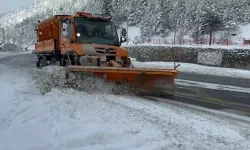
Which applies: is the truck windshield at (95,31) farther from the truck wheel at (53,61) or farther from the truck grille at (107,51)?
the truck wheel at (53,61)

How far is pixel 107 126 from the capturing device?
6.03 metres

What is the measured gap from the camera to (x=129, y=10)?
86.6 meters

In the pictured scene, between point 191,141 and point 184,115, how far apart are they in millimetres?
1997

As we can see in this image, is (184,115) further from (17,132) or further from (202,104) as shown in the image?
(17,132)

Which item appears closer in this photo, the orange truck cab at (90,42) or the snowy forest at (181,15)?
the orange truck cab at (90,42)

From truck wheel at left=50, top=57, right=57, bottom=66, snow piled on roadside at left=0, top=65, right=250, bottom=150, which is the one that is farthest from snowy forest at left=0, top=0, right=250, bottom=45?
snow piled on roadside at left=0, top=65, right=250, bottom=150

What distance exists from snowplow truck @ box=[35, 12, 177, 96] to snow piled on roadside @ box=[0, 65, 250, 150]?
1402 mm

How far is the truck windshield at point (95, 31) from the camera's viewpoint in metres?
12.1

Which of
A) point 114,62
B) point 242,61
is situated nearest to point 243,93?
point 114,62

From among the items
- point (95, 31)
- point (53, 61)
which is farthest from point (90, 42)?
point (53, 61)

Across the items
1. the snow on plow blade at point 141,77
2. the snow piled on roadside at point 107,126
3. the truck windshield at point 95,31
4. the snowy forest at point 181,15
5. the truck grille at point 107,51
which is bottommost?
the snow piled on roadside at point 107,126

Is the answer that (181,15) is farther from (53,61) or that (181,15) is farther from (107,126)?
(107,126)

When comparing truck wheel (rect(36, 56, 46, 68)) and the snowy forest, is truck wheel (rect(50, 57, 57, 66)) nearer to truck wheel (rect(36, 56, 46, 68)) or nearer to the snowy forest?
truck wheel (rect(36, 56, 46, 68))

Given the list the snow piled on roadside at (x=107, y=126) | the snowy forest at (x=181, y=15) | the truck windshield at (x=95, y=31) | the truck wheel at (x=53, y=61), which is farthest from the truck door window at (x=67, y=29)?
the snowy forest at (x=181, y=15)
